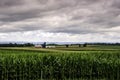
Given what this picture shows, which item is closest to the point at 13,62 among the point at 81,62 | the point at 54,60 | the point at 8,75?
the point at 8,75

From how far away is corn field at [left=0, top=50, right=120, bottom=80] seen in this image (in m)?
32.0

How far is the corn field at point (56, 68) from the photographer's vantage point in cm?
3200

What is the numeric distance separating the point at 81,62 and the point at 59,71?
11.1 feet

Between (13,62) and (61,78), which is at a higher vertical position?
(13,62)

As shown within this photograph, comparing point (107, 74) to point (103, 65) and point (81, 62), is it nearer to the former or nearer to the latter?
point (103, 65)

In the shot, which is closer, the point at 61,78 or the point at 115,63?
the point at 61,78

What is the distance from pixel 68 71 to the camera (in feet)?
112

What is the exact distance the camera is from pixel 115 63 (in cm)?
3509

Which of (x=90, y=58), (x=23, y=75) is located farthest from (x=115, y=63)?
(x=23, y=75)

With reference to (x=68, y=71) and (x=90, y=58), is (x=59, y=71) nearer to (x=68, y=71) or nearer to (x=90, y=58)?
(x=68, y=71)

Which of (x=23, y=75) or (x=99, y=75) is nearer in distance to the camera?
(x=23, y=75)

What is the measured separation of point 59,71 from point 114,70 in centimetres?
694

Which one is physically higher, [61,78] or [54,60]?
[54,60]

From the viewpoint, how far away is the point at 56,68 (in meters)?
33.6
